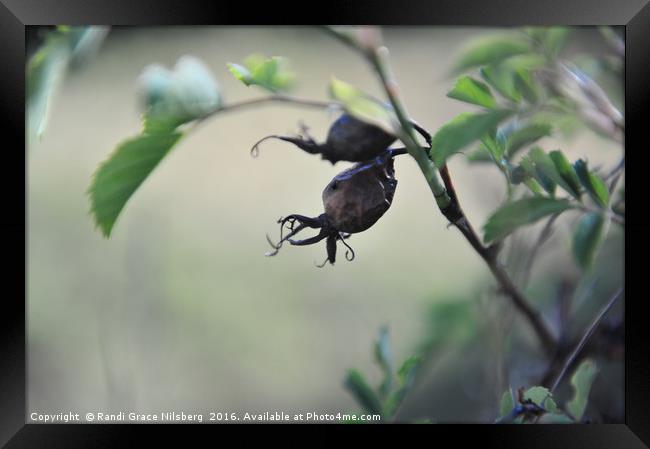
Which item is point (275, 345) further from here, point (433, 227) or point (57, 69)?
point (57, 69)

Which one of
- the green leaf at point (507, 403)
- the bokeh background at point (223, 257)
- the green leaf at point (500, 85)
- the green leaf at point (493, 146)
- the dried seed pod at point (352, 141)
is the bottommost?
the bokeh background at point (223, 257)

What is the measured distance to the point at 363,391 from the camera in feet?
2.41

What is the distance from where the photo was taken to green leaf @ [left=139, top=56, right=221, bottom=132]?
0.55 metres

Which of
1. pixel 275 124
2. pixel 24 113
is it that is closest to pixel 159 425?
pixel 24 113

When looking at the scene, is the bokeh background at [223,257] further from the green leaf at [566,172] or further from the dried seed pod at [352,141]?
the dried seed pod at [352,141]

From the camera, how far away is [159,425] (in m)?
0.78

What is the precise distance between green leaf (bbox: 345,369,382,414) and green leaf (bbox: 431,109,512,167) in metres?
0.32

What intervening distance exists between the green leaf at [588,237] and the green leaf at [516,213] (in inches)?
5.1

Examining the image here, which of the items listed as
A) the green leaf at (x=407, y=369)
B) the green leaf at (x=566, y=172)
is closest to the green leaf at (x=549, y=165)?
the green leaf at (x=566, y=172)

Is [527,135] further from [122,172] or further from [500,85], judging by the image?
[122,172]

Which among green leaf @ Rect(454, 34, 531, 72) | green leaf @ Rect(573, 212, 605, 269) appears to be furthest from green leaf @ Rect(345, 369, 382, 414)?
green leaf @ Rect(454, 34, 531, 72)

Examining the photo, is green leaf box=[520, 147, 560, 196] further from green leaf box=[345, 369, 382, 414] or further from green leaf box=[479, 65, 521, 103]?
green leaf box=[345, 369, 382, 414]

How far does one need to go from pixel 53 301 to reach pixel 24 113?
1333mm

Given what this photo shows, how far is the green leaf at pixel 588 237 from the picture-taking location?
0.72 meters
